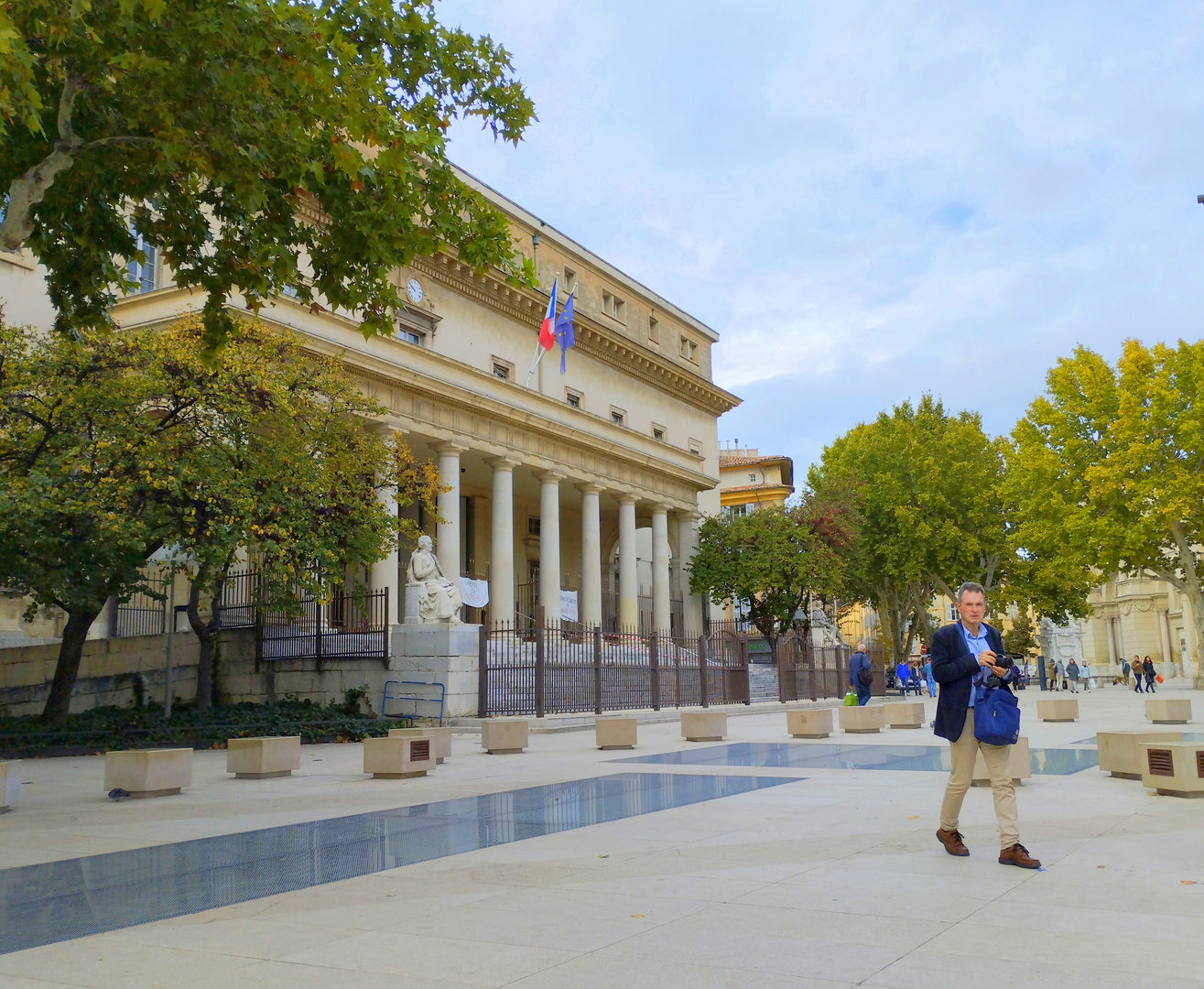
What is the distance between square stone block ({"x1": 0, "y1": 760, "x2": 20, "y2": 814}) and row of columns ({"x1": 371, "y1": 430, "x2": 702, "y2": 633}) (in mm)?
15745

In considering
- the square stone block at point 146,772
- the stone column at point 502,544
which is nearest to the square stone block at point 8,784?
the square stone block at point 146,772

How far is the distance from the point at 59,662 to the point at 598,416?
23.8 metres

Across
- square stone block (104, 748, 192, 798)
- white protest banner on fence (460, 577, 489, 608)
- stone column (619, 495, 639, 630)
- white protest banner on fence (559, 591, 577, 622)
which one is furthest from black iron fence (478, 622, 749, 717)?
square stone block (104, 748, 192, 798)

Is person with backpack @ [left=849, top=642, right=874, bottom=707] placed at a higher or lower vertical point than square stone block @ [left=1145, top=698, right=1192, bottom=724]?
higher

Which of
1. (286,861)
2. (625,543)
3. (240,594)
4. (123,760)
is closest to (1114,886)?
(286,861)

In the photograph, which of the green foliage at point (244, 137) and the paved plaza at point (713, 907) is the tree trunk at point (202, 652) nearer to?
the green foliage at point (244, 137)

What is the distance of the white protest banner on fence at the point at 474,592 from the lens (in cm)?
3200

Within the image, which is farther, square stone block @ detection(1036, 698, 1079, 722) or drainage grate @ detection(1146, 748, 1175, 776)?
square stone block @ detection(1036, 698, 1079, 722)

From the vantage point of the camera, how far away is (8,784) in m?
10.3

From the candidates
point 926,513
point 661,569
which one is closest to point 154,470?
point 661,569

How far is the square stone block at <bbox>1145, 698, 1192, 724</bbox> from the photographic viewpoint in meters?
19.2

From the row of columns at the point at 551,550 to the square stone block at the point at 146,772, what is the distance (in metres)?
14.9

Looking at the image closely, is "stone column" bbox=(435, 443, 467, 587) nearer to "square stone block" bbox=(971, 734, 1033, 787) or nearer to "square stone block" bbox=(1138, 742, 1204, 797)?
→ "square stone block" bbox=(971, 734, 1033, 787)

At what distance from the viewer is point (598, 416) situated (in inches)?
1570
